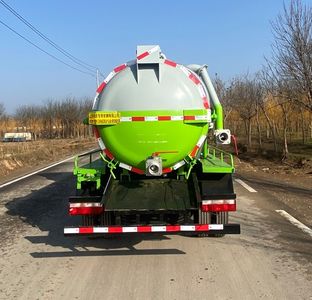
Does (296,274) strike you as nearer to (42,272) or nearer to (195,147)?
(195,147)

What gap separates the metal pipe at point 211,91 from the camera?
6773mm

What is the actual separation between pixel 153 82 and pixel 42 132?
77425mm

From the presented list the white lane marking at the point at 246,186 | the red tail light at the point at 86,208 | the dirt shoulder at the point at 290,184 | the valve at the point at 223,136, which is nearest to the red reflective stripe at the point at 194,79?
the valve at the point at 223,136

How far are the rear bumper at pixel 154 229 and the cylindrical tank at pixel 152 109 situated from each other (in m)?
0.97

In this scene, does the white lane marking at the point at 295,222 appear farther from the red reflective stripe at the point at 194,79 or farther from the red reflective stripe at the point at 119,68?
the red reflective stripe at the point at 119,68

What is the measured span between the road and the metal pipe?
187 centimetres

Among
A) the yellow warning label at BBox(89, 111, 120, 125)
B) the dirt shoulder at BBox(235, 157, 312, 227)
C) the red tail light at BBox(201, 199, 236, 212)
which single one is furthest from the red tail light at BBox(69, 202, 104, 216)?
the dirt shoulder at BBox(235, 157, 312, 227)

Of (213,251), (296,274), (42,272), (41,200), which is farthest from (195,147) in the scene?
(41,200)

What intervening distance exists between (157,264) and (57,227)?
2997 millimetres

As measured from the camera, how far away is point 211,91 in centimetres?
695

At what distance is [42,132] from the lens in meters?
80.9

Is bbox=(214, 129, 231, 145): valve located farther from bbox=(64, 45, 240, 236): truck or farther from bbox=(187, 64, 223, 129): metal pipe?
bbox=(187, 64, 223, 129): metal pipe

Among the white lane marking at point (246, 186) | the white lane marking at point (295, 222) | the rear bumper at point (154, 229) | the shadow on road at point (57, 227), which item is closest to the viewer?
the rear bumper at point (154, 229)

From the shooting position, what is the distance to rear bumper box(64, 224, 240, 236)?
19.0 ft
